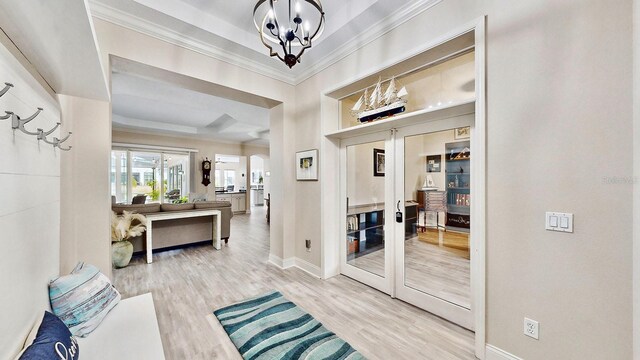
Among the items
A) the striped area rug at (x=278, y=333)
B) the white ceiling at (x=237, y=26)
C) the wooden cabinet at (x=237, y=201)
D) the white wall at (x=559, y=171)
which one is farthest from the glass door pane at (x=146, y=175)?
the white wall at (x=559, y=171)

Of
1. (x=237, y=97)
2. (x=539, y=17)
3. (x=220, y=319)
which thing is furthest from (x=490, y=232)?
(x=237, y=97)

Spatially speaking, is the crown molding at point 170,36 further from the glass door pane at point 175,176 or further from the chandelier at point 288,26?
the glass door pane at point 175,176

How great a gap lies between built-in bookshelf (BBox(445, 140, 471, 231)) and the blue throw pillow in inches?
107

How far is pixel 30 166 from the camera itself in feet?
4.07

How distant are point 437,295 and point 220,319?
2.09 meters

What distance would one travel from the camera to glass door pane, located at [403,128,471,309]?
2244 mm

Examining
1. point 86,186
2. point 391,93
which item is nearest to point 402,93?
point 391,93

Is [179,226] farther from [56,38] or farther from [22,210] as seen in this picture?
[56,38]

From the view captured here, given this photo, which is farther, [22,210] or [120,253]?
[120,253]

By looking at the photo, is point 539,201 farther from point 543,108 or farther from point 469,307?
point 469,307

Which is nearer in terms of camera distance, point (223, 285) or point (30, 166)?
point (30, 166)

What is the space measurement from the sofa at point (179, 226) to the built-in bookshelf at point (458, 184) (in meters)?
4.08

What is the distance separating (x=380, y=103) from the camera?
8.86ft

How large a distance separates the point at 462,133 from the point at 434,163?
380 millimetres
